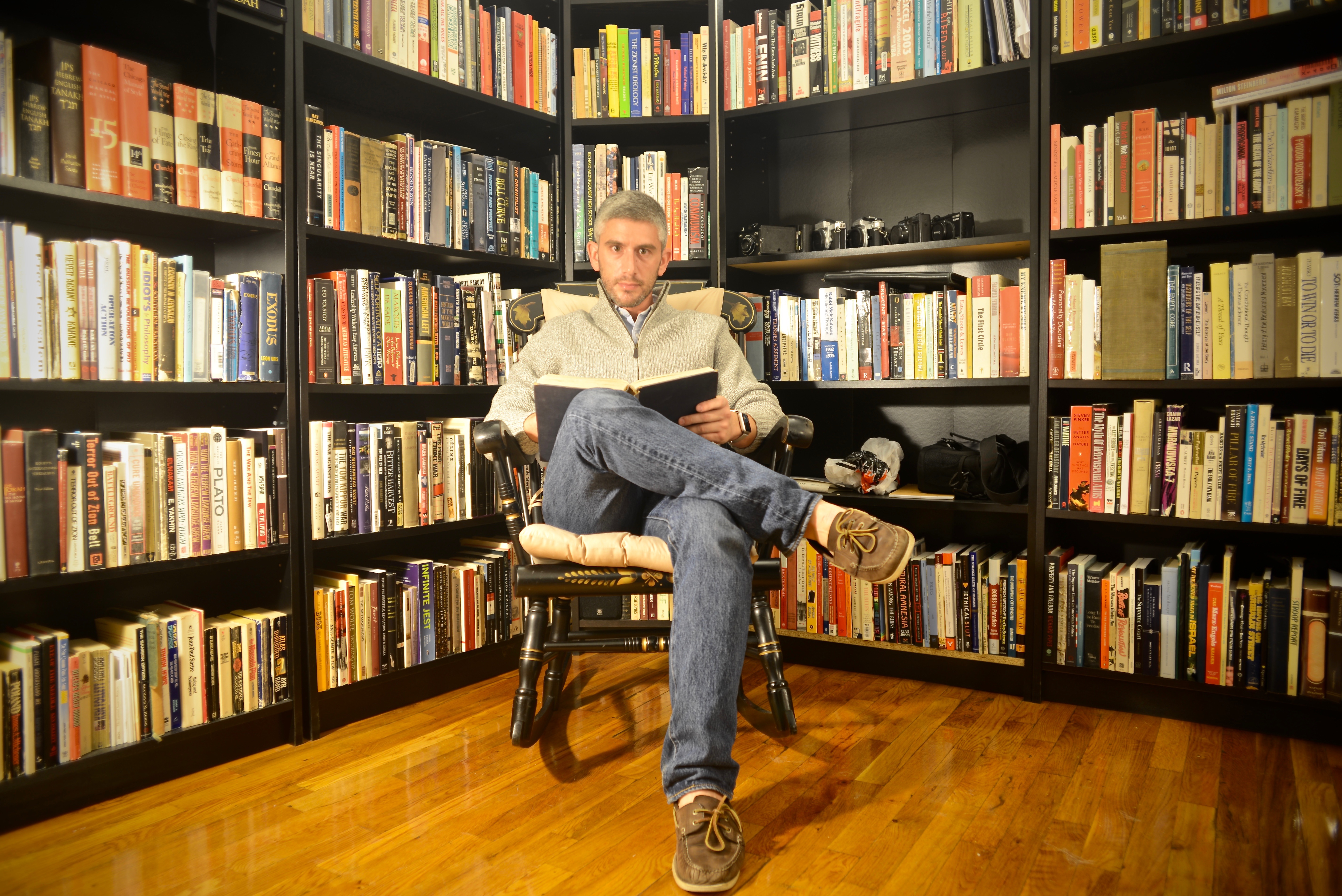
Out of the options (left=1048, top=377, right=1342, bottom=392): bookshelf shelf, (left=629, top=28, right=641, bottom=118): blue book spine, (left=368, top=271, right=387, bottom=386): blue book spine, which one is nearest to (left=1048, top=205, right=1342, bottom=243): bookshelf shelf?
(left=1048, top=377, right=1342, bottom=392): bookshelf shelf

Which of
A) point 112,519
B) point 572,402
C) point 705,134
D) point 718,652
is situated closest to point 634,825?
point 718,652

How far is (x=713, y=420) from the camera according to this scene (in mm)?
1648

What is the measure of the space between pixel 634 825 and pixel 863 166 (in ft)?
6.40

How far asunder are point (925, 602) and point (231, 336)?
175cm

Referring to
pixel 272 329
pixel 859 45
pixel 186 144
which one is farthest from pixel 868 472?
pixel 186 144

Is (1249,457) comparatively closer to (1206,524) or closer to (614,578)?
(1206,524)

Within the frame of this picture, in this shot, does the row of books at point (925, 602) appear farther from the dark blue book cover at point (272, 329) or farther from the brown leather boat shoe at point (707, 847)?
the dark blue book cover at point (272, 329)

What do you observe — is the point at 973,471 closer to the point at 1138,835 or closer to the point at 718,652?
the point at 1138,835

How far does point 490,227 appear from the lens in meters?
2.29

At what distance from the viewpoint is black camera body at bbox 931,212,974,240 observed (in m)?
2.18

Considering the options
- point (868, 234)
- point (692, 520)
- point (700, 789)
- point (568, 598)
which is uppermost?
point (868, 234)

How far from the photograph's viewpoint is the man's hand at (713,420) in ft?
5.37

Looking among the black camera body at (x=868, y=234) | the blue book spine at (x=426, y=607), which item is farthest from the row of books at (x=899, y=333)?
the blue book spine at (x=426, y=607)

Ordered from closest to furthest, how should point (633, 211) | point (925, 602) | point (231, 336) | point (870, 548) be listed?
point (870, 548) → point (231, 336) → point (633, 211) → point (925, 602)
